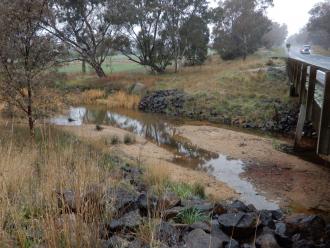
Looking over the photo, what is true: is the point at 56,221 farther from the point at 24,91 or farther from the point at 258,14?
the point at 258,14

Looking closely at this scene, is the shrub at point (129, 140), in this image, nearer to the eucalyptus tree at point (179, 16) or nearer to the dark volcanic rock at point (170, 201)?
the dark volcanic rock at point (170, 201)

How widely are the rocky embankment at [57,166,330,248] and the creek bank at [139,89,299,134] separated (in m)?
12.8

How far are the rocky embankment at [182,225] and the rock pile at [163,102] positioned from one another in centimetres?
1843

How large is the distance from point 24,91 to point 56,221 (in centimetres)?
1019

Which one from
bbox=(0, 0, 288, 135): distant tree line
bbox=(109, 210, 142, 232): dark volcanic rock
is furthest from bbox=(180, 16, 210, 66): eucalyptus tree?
bbox=(109, 210, 142, 232): dark volcanic rock

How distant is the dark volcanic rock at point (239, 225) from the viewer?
17.2 ft

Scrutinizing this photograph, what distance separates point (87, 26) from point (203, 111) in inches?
658

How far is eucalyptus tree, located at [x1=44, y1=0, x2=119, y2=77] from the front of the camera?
32594mm

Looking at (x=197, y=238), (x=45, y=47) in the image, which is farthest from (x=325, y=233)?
(x=45, y=47)

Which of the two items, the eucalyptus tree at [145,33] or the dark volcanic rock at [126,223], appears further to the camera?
the eucalyptus tree at [145,33]

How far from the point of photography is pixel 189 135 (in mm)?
17797

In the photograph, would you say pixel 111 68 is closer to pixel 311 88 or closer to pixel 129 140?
pixel 129 140

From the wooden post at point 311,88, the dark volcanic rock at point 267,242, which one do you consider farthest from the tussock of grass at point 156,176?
the wooden post at point 311,88

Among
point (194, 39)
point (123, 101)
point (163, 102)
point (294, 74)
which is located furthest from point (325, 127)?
point (194, 39)
